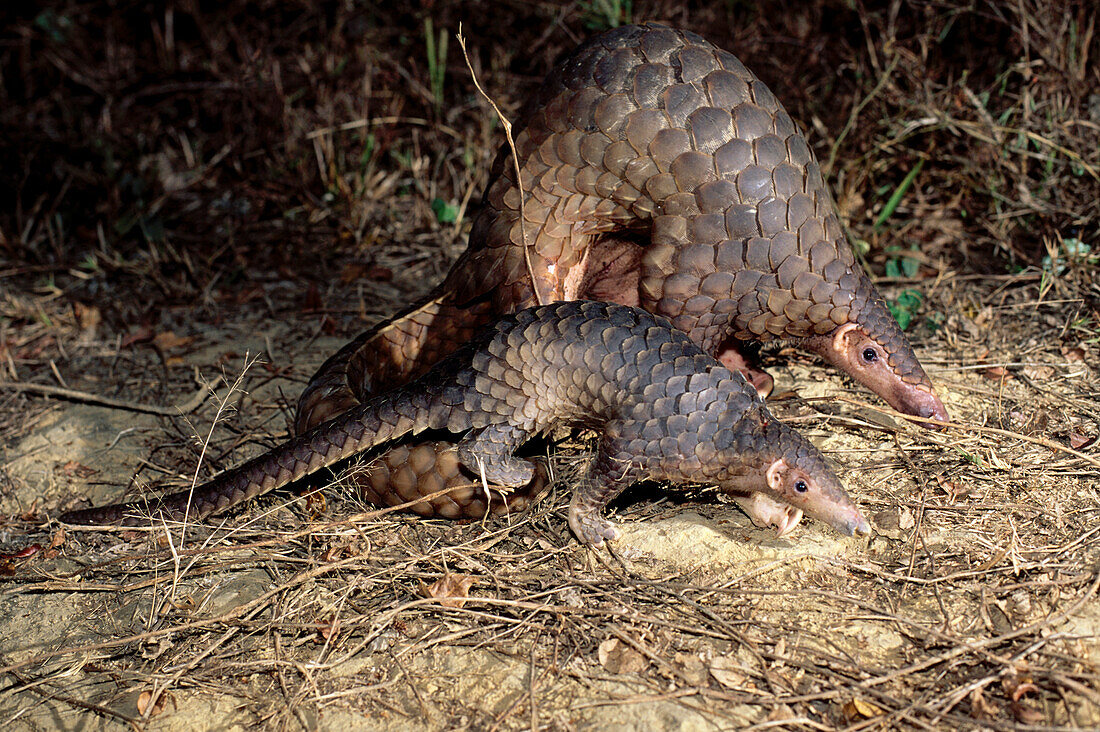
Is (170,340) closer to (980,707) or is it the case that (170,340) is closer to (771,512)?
(771,512)

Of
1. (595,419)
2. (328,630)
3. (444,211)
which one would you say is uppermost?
(595,419)

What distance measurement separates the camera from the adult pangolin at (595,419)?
253cm

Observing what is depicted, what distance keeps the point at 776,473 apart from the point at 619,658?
66 centimetres

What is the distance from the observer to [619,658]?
2312 millimetres

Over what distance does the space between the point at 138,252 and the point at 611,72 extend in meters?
3.31

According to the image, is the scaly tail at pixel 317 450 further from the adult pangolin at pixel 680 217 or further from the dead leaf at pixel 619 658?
the dead leaf at pixel 619 658

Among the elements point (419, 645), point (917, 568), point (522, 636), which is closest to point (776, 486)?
point (917, 568)

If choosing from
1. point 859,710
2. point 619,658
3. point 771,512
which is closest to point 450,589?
point 619,658

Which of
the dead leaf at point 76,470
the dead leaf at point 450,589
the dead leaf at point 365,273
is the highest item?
the dead leaf at point 450,589

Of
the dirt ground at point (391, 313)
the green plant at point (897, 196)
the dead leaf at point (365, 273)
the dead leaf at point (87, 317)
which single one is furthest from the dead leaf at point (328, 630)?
the green plant at point (897, 196)

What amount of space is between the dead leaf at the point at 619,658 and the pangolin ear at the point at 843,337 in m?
1.26

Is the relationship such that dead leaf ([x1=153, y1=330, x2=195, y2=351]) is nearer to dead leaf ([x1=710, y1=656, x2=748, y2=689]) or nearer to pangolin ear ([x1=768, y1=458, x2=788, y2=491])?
pangolin ear ([x1=768, y1=458, x2=788, y2=491])

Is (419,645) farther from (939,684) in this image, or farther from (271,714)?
(939,684)

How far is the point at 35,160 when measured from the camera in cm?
550
